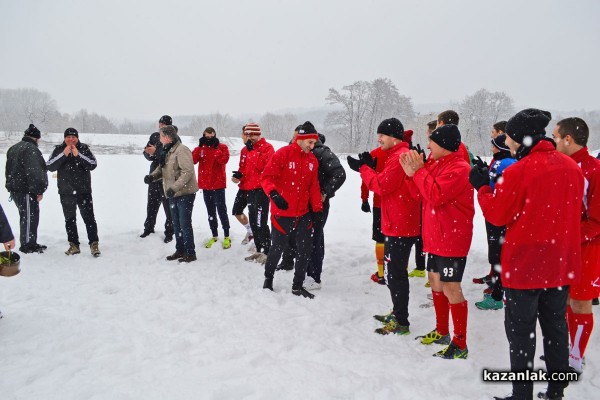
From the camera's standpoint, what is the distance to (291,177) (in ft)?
17.0

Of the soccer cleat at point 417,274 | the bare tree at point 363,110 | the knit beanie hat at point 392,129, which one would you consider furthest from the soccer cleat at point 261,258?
the bare tree at point 363,110

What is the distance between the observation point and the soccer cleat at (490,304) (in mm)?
4773

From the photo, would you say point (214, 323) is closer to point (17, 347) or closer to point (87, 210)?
point (17, 347)

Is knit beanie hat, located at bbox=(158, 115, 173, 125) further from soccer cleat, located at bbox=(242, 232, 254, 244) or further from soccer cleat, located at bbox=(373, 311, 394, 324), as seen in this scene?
soccer cleat, located at bbox=(373, 311, 394, 324)

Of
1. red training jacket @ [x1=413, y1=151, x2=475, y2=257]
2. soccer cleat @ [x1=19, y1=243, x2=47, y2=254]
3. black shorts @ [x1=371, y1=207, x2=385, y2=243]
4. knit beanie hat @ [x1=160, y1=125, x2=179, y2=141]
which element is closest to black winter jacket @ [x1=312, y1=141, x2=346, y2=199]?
black shorts @ [x1=371, y1=207, x2=385, y2=243]

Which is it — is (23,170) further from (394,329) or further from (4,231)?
(394,329)

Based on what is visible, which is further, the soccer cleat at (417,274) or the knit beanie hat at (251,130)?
the knit beanie hat at (251,130)

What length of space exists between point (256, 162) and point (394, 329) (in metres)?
3.69

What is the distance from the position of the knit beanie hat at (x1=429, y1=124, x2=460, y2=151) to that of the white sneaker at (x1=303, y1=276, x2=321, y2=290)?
9.89 feet

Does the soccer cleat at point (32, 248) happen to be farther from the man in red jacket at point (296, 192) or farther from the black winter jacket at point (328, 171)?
the black winter jacket at point (328, 171)

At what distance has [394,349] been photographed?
3891mm

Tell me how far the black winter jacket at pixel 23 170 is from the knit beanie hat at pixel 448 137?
7.11m

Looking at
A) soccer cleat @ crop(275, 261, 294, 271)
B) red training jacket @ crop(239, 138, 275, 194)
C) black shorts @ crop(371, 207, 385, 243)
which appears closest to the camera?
black shorts @ crop(371, 207, 385, 243)

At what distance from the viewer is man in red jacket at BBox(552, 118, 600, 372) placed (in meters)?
3.19
